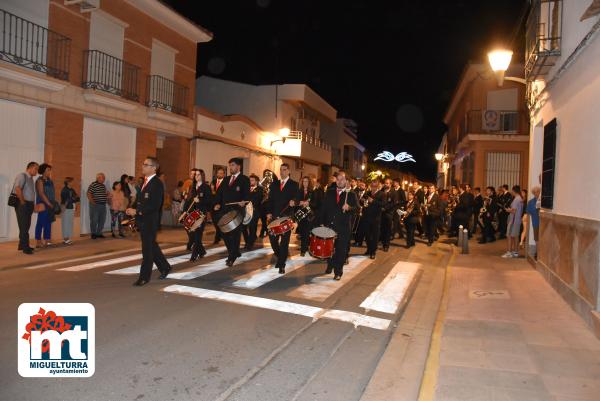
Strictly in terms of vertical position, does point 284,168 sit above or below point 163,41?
below

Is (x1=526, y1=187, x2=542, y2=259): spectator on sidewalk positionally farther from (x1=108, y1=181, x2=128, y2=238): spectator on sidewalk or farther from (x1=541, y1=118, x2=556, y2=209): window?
(x1=108, y1=181, x2=128, y2=238): spectator on sidewalk

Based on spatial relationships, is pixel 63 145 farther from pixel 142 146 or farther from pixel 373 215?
pixel 373 215

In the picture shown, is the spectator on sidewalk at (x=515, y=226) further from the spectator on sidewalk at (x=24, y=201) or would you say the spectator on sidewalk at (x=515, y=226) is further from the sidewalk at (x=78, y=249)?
the spectator on sidewalk at (x=24, y=201)

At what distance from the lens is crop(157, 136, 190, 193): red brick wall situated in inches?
791

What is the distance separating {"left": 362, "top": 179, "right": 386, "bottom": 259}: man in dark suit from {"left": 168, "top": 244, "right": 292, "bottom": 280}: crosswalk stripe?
245cm

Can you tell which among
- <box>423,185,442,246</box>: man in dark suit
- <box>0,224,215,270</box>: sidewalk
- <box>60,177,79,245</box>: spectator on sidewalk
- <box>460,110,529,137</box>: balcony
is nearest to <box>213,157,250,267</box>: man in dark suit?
<box>0,224,215,270</box>: sidewalk

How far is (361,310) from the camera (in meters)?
7.38

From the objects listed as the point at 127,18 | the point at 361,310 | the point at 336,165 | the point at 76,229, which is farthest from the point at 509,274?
the point at 336,165

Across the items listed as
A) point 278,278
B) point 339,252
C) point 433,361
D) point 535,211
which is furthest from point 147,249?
point 535,211

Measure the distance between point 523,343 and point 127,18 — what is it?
15.7 metres

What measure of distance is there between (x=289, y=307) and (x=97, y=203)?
909cm

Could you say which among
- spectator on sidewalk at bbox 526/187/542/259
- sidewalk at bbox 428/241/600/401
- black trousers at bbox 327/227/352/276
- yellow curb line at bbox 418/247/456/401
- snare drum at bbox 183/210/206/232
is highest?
spectator on sidewalk at bbox 526/187/542/259

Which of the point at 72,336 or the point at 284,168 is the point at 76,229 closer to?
the point at 284,168

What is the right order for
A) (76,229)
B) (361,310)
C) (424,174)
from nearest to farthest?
(361,310), (76,229), (424,174)
